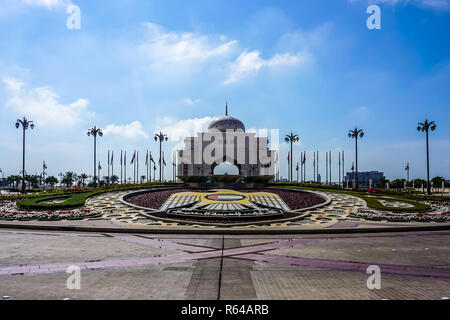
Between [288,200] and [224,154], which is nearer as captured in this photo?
[288,200]

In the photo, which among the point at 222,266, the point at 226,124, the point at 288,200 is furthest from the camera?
the point at 226,124

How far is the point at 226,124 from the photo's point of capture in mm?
70125

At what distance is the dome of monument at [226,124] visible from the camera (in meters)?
69.9

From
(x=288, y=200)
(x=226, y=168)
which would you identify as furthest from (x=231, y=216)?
(x=226, y=168)

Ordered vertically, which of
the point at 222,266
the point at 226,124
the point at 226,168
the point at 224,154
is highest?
the point at 226,124

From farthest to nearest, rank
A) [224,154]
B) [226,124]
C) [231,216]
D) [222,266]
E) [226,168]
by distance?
[226,124] < [226,168] < [224,154] < [231,216] < [222,266]

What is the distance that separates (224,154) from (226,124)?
10304 mm

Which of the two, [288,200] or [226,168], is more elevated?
[226,168]

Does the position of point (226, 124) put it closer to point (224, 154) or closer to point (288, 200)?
point (224, 154)

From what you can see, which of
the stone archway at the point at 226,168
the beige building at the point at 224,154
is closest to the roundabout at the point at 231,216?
the beige building at the point at 224,154

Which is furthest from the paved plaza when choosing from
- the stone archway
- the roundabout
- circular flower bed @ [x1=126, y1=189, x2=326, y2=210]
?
the stone archway

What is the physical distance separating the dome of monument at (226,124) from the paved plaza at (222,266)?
54.7m
